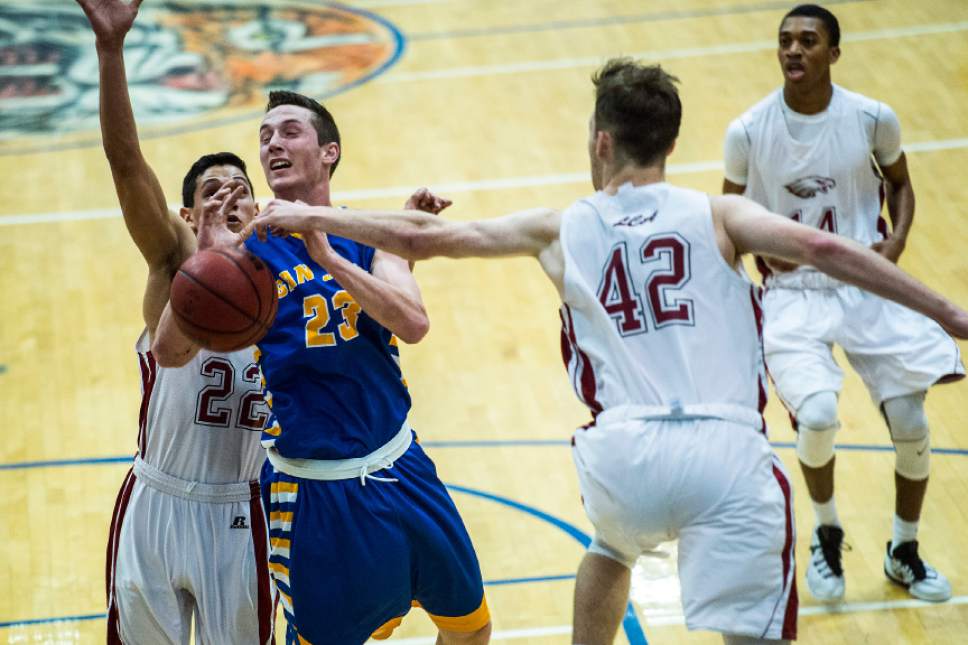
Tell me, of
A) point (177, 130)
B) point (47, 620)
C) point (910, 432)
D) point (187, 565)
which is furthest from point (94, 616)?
point (177, 130)

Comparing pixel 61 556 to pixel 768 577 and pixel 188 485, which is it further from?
pixel 768 577

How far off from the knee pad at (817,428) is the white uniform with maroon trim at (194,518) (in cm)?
253

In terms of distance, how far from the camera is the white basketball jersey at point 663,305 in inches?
176

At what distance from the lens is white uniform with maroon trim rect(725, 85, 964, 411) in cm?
664

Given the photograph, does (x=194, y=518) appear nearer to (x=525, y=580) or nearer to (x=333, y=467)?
(x=333, y=467)

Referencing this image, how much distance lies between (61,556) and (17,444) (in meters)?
1.26

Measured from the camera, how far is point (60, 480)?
7922mm

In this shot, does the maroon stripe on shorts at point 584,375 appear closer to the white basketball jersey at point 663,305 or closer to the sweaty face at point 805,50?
the white basketball jersey at point 663,305

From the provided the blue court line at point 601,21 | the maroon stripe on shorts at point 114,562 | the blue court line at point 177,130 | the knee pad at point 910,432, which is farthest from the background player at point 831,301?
the blue court line at point 601,21

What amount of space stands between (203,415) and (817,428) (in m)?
2.78

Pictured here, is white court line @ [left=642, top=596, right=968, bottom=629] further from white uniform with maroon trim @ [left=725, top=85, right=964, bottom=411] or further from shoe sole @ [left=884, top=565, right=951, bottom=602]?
white uniform with maroon trim @ [left=725, top=85, right=964, bottom=411]

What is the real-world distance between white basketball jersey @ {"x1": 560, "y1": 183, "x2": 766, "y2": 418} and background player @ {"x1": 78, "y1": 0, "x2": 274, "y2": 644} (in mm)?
1368

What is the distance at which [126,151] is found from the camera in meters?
4.84

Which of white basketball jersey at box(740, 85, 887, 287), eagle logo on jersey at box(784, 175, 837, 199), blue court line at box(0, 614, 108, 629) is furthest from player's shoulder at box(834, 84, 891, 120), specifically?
blue court line at box(0, 614, 108, 629)
